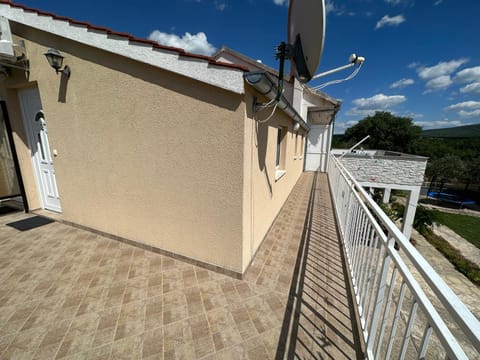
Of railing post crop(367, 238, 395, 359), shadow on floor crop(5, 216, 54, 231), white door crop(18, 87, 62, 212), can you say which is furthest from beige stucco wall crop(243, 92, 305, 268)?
shadow on floor crop(5, 216, 54, 231)

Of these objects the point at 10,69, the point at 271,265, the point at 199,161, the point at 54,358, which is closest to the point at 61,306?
the point at 54,358

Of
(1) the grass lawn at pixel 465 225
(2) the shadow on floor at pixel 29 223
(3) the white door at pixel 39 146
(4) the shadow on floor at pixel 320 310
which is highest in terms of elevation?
(3) the white door at pixel 39 146

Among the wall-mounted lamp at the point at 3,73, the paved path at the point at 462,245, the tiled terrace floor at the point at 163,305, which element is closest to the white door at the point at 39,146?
the wall-mounted lamp at the point at 3,73

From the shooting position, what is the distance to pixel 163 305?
7.77ft

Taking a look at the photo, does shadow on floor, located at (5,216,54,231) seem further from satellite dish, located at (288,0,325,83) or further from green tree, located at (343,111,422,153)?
green tree, located at (343,111,422,153)

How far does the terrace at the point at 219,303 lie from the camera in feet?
6.00

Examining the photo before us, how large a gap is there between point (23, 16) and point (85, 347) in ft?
16.4

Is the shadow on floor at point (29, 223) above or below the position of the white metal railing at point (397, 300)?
below

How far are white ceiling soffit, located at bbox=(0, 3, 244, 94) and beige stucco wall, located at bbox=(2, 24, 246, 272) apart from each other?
0.41ft

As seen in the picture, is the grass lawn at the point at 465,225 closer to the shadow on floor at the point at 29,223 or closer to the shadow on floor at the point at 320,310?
the shadow on floor at the point at 320,310

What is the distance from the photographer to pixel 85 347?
1912 mm

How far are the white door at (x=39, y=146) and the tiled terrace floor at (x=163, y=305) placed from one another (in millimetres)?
1525

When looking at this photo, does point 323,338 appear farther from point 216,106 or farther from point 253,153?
point 216,106

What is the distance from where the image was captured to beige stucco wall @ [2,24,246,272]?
8.28 ft
